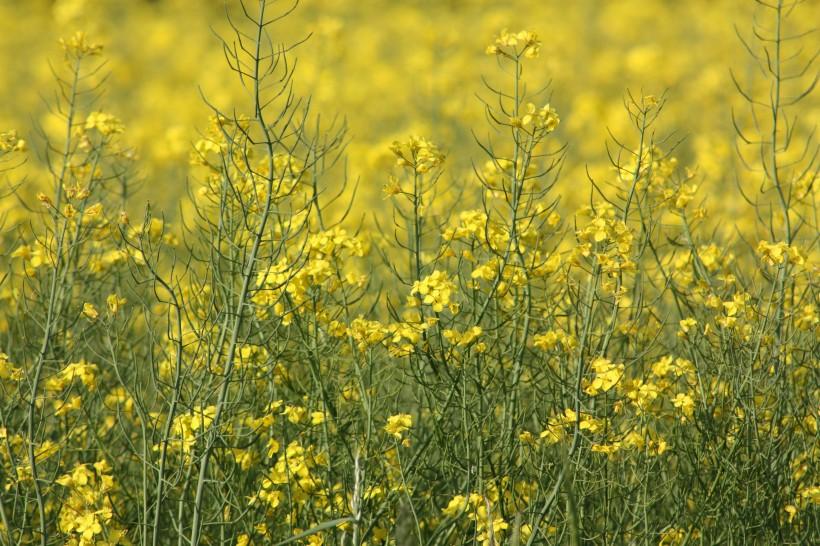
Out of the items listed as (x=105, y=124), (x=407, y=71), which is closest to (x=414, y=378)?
(x=105, y=124)

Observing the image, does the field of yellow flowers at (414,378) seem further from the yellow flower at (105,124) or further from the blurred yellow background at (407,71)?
the blurred yellow background at (407,71)

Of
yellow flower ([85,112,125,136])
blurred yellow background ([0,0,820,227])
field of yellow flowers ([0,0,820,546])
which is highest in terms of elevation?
blurred yellow background ([0,0,820,227])

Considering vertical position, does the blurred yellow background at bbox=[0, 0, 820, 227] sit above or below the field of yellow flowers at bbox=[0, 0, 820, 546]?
above

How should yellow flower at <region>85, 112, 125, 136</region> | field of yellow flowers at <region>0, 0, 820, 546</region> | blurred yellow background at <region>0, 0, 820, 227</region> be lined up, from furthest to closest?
blurred yellow background at <region>0, 0, 820, 227</region> < yellow flower at <region>85, 112, 125, 136</region> < field of yellow flowers at <region>0, 0, 820, 546</region>

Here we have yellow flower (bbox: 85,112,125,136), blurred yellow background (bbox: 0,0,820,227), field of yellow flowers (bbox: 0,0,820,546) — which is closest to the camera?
field of yellow flowers (bbox: 0,0,820,546)

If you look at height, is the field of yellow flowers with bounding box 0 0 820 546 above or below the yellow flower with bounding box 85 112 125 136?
below

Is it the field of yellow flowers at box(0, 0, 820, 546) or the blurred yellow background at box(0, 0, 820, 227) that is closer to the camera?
the field of yellow flowers at box(0, 0, 820, 546)

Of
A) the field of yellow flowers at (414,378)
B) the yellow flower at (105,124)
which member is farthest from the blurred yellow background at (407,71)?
the field of yellow flowers at (414,378)

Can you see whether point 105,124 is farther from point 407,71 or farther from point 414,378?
point 407,71

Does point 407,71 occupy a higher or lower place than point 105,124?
higher

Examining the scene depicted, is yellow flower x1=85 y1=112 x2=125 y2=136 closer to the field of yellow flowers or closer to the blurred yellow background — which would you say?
the field of yellow flowers

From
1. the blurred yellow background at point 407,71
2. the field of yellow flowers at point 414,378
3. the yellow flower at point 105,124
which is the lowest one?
the field of yellow flowers at point 414,378

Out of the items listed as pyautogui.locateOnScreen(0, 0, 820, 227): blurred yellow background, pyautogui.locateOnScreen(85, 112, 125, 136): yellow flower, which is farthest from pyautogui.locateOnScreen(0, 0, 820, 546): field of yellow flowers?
pyautogui.locateOnScreen(0, 0, 820, 227): blurred yellow background

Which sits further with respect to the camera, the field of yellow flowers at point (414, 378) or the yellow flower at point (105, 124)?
the yellow flower at point (105, 124)
